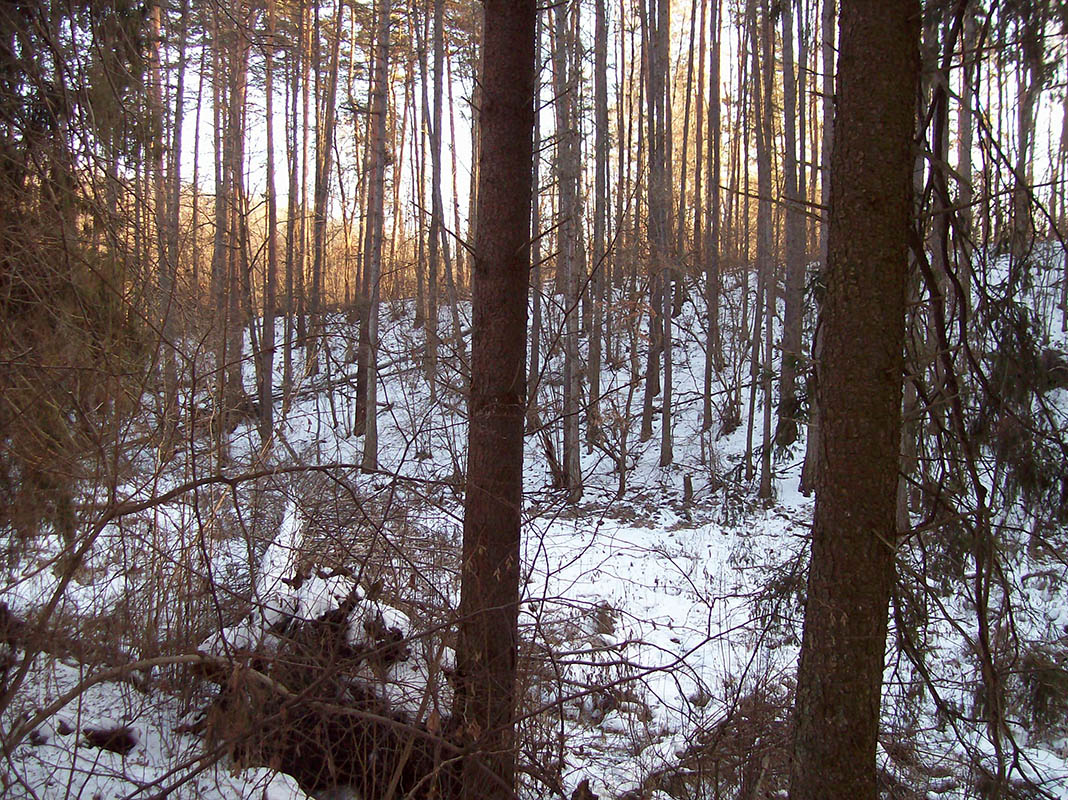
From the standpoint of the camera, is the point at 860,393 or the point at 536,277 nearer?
the point at 860,393

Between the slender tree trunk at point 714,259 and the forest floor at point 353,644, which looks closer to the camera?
the forest floor at point 353,644

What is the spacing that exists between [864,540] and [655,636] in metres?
4.06

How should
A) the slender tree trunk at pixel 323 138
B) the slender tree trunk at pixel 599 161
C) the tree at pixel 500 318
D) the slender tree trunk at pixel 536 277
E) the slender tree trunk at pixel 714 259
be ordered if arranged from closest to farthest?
the tree at pixel 500 318, the slender tree trunk at pixel 536 277, the slender tree trunk at pixel 599 161, the slender tree trunk at pixel 714 259, the slender tree trunk at pixel 323 138

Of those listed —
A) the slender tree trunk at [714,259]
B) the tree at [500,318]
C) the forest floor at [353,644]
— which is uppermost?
the slender tree trunk at [714,259]

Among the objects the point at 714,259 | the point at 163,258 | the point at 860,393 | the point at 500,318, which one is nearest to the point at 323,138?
the point at 714,259

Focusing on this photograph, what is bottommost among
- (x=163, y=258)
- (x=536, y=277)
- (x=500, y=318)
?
(x=500, y=318)

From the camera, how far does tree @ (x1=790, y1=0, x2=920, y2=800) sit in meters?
2.58

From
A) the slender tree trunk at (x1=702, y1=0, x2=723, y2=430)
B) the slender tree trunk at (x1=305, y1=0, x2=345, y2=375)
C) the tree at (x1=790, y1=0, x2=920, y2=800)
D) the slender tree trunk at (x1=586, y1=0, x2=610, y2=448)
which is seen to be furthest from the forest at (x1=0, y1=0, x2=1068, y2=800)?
the slender tree trunk at (x1=305, y1=0, x2=345, y2=375)

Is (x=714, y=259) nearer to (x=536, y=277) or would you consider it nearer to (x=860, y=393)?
(x=536, y=277)

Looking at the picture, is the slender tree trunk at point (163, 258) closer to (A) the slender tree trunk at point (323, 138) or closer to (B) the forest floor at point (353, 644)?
(B) the forest floor at point (353, 644)

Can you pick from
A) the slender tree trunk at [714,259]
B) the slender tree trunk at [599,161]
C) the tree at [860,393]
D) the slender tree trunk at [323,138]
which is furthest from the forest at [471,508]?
the slender tree trunk at [323,138]

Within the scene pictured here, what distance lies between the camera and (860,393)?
103 inches

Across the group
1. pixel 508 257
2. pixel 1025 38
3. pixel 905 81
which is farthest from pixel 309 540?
pixel 1025 38

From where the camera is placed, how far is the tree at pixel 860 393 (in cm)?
258
